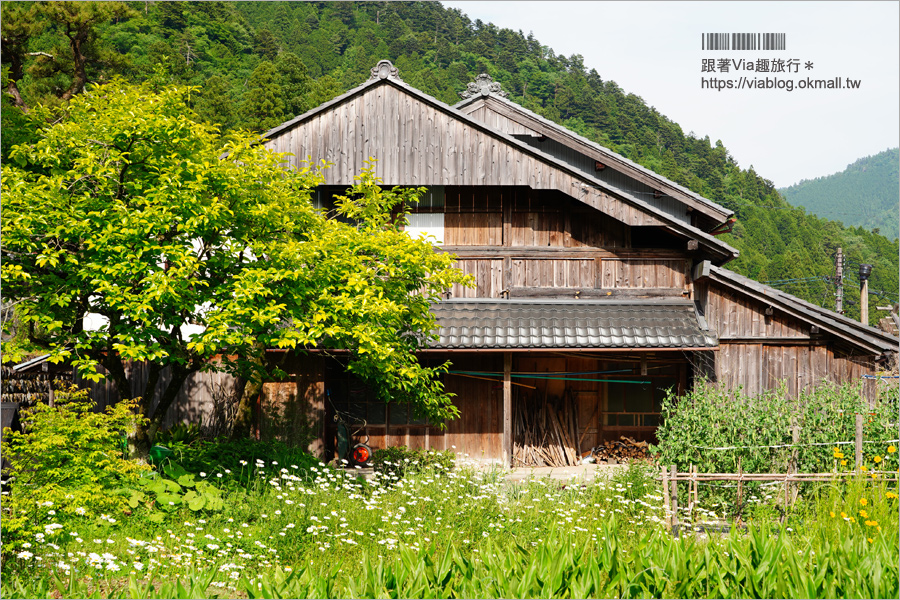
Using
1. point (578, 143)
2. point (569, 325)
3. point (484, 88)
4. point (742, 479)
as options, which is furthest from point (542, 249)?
point (742, 479)

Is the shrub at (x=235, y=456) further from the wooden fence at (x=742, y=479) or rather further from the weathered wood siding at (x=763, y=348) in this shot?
the weathered wood siding at (x=763, y=348)

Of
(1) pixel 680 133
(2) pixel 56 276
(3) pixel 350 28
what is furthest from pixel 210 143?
(1) pixel 680 133

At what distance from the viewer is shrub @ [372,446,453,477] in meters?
13.4

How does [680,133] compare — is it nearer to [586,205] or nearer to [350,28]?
[350,28]

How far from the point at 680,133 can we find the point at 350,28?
32.8 m

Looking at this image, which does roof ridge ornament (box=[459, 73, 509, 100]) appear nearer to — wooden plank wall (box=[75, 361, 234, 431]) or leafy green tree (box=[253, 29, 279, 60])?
wooden plank wall (box=[75, 361, 234, 431])

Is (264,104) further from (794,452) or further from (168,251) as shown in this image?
(794,452)

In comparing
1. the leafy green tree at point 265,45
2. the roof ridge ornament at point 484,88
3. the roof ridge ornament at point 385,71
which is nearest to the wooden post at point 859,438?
the roof ridge ornament at point 385,71

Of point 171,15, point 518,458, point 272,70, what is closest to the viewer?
point 518,458

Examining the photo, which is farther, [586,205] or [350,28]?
[350,28]

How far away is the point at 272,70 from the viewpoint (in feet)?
128

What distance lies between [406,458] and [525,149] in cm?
610

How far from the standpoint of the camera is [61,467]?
331 inches

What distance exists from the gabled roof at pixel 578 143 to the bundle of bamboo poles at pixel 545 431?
15.9 ft
